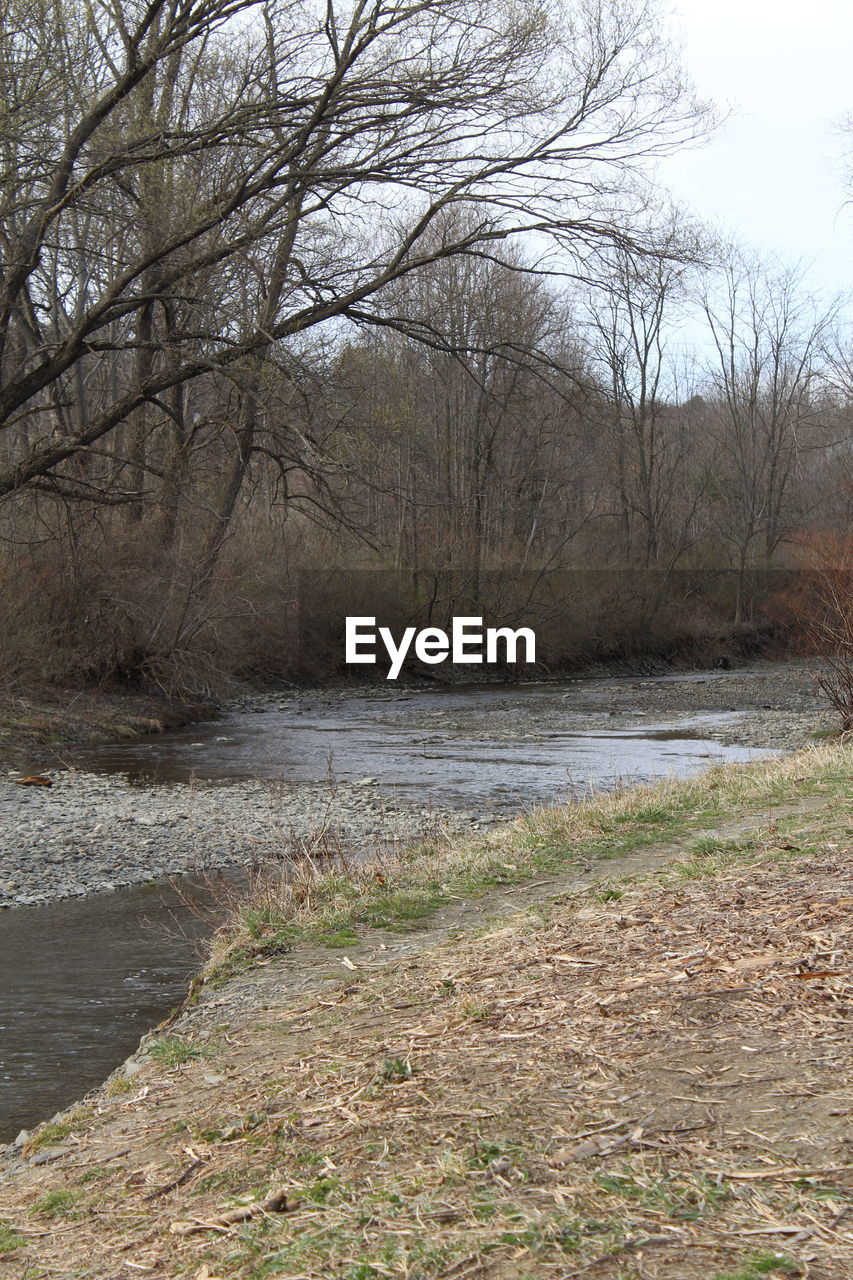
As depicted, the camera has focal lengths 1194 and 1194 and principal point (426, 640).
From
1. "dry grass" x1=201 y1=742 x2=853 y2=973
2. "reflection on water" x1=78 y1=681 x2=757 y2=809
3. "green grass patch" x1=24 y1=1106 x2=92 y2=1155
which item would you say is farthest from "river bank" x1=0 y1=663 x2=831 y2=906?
"green grass patch" x1=24 y1=1106 x2=92 y2=1155

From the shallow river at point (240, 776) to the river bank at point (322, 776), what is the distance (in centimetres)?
10

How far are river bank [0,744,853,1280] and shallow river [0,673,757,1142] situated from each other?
685mm

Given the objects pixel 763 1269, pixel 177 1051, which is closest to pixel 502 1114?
pixel 763 1269

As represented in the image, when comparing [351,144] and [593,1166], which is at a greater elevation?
[351,144]

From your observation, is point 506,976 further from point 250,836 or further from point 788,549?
point 788,549

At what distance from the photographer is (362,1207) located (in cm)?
324

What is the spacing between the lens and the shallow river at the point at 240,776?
256 inches

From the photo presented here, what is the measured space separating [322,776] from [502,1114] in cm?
1334

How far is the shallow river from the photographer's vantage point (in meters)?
6.51

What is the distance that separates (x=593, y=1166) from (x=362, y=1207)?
2.09ft

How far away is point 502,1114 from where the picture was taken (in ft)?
12.0

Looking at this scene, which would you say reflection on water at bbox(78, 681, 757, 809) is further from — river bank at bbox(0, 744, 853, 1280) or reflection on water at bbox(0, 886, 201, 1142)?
river bank at bbox(0, 744, 853, 1280)

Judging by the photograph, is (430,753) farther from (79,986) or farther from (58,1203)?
(58,1203)

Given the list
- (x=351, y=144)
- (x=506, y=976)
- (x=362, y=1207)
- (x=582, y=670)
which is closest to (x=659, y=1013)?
(x=506, y=976)
